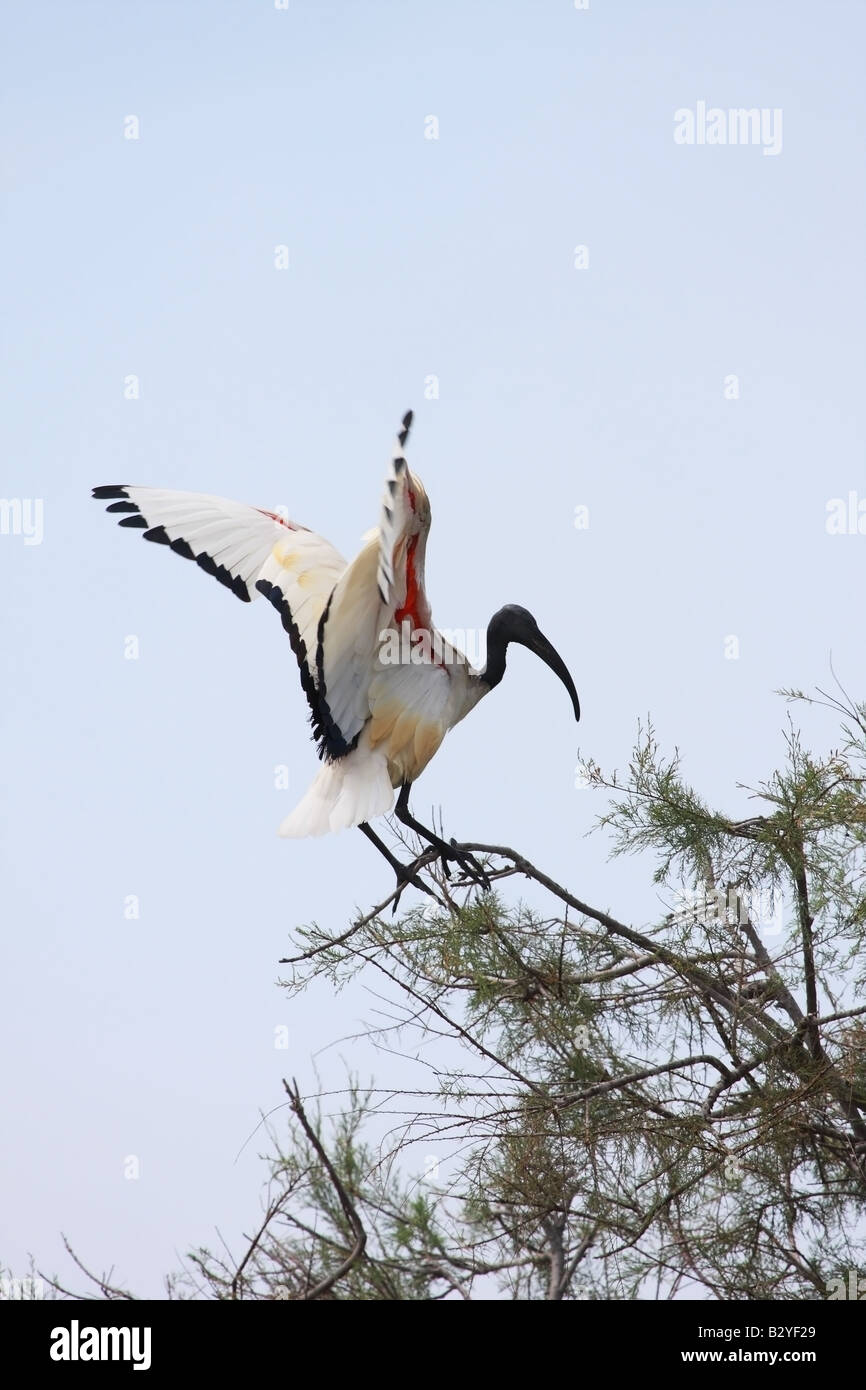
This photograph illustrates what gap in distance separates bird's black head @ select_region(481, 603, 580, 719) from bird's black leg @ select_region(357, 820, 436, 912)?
2.00ft

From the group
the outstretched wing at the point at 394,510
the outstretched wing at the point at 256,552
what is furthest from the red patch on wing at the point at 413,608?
the outstretched wing at the point at 256,552

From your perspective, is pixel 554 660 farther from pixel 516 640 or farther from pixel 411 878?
pixel 411 878

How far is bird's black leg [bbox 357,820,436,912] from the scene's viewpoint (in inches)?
164

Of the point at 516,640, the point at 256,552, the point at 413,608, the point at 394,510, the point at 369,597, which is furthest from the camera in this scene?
the point at 516,640

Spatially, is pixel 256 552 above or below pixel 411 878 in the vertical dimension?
Result: above

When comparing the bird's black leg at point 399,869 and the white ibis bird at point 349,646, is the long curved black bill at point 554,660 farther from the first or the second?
the bird's black leg at point 399,869

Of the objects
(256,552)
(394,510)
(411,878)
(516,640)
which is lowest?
(411,878)

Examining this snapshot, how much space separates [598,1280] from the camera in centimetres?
381

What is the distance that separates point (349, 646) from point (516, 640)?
803 millimetres

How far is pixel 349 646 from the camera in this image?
4.08 meters

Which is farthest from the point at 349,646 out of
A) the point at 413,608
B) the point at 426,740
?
the point at 426,740

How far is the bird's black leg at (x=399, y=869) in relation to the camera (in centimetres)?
417
